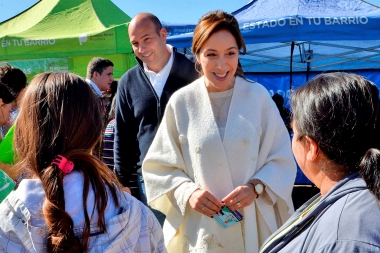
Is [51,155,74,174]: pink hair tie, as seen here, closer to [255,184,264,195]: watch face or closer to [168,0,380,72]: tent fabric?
[255,184,264,195]: watch face

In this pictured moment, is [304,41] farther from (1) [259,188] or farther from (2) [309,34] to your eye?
(1) [259,188]

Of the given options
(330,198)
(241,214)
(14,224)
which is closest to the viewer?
(330,198)

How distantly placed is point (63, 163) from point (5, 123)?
1588 mm

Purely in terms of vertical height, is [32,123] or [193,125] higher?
[32,123]

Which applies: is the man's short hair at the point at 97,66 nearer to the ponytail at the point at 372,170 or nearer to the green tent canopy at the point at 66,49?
the green tent canopy at the point at 66,49

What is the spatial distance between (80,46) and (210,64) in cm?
647

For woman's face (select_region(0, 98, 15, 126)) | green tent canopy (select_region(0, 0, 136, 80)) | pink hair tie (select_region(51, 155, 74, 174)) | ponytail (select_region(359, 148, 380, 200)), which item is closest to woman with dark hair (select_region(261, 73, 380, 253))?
ponytail (select_region(359, 148, 380, 200))

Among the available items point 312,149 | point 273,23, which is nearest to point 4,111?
point 312,149

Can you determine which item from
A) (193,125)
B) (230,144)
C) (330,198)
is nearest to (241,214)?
(230,144)

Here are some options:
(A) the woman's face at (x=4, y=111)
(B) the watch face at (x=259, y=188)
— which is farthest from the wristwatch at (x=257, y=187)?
(A) the woman's face at (x=4, y=111)

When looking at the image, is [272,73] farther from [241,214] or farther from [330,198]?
[330,198]

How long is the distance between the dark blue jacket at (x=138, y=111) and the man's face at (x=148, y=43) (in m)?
0.08

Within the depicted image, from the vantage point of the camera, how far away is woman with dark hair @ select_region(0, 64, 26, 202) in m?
2.12

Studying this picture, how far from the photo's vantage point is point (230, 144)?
7.13ft
